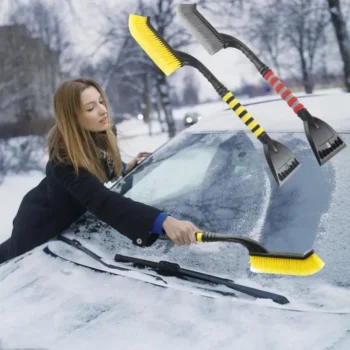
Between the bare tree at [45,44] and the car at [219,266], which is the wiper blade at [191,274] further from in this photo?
the bare tree at [45,44]

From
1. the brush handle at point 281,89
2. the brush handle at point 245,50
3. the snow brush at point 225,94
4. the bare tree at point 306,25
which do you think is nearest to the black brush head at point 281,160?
the snow brush at point 225,94

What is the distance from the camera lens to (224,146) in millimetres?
2459

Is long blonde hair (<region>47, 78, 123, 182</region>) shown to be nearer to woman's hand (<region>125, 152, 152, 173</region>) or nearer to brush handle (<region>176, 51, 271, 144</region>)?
woman's hand (<region>125, 152, 152, 173</region>)

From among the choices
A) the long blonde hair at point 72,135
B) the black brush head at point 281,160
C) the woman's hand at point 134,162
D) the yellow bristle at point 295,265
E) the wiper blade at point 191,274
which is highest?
the long blonde hair at point 72,135

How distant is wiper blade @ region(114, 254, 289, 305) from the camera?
1.61m

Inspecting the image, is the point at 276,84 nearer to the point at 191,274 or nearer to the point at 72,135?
the point at 191,274

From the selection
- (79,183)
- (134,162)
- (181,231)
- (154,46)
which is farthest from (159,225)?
(134,162)

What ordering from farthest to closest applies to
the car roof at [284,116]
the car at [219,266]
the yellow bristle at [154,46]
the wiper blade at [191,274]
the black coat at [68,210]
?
the car roof at [284,116], the black coat at [68,210], the yellow bristle at [154,46], the wiper blade at [191,274], the car at [219,266]

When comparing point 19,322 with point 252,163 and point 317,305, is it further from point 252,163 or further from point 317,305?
point 252,163

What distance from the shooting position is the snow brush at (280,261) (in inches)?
57.0

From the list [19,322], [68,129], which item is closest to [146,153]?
[68,129]

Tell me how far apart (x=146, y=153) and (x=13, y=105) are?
13.8 metres

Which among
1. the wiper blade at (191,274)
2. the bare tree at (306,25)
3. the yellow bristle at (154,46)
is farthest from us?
the bare tree at (306,25)

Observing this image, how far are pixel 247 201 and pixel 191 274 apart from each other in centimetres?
44
